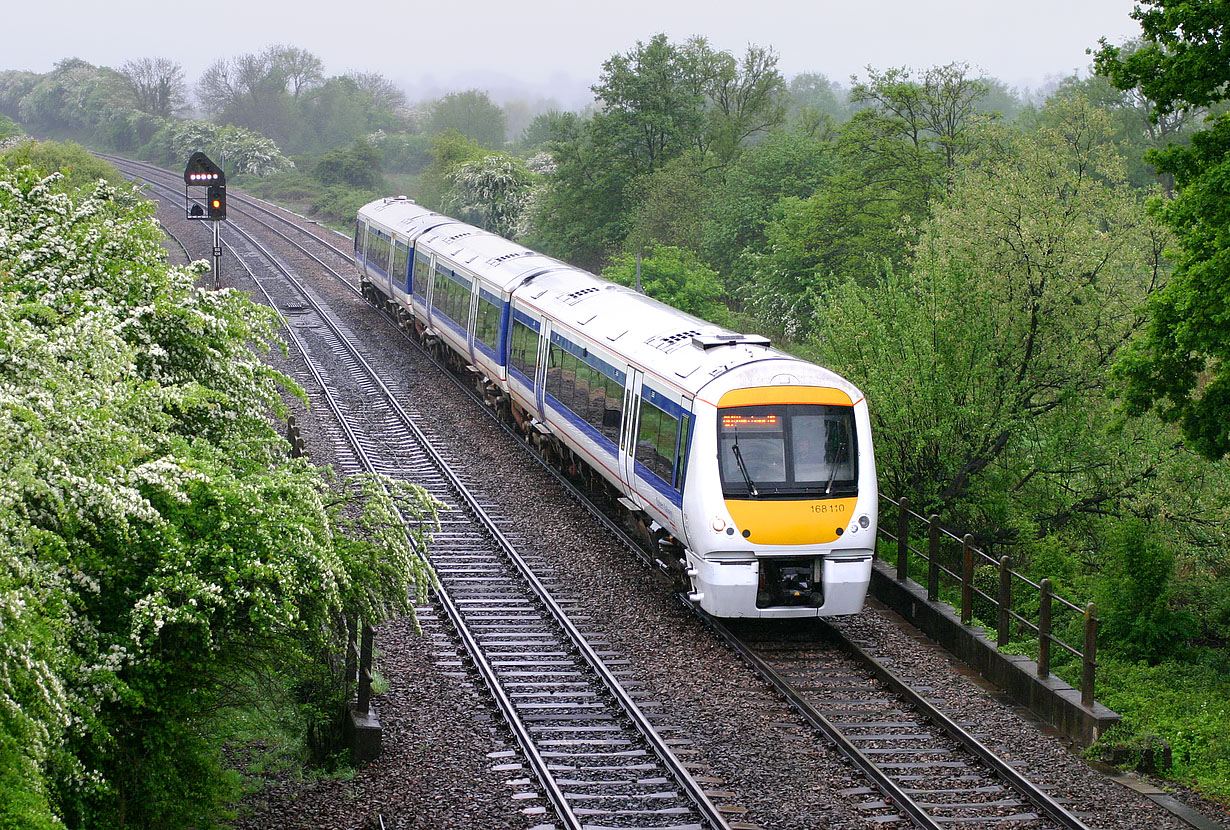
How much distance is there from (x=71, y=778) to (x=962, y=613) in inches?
385

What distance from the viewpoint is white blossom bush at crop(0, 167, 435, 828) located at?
695 cm

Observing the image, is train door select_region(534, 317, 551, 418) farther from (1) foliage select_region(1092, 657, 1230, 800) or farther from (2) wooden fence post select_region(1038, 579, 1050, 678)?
(2) wooden fence post select_region(1038, 579, 1050, 678)

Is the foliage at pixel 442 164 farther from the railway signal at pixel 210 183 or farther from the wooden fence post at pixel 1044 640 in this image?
the wooden fence post at pixel 1044 640

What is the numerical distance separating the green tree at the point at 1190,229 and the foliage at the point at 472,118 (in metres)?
90.8

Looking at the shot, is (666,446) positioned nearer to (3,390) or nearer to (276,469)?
(276,469)

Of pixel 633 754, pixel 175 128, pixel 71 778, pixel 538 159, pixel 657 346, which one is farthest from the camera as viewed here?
pixel 175 128

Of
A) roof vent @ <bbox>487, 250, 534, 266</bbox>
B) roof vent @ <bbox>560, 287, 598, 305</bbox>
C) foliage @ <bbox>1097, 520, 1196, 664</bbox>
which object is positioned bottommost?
foliage @ <bbox>1097, 520, 1196, 664</bbox>

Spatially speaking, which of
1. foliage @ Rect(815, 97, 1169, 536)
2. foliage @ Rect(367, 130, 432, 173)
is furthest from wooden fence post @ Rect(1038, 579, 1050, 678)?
foliage @ Rect(367, 130, 432, 173)

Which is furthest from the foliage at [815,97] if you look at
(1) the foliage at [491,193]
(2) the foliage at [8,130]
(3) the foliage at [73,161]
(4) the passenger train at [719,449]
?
(4) the passenger train at [719,449]

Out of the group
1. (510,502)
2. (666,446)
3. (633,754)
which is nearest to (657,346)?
(666,446)

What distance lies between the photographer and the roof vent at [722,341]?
49.4 ft

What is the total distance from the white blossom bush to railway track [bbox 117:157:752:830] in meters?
2.11

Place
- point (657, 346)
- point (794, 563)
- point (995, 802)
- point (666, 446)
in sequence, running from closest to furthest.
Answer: point (995, 802)
point (794, 563)
point (666, 446)
point (657, 346)

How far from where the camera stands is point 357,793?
1035cm
